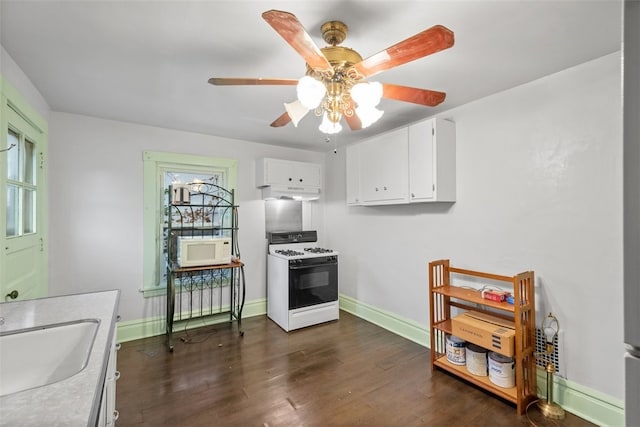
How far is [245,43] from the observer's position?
163cm

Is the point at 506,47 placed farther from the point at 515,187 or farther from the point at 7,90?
the point at 7,90

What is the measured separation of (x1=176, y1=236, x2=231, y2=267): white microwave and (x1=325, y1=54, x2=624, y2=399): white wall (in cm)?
211

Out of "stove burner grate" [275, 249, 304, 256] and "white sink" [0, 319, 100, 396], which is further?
"stove burner grate" [275, 249, 304, 256]

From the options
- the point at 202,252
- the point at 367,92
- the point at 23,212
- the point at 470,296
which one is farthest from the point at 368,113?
the point at 23,212

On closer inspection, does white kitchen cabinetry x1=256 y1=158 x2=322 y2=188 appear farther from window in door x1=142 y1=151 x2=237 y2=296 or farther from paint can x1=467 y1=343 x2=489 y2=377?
paint can x1=467 y1=343 x2=489 y2=377

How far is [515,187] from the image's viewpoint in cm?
224

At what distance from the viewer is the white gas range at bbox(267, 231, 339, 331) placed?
3309 mm

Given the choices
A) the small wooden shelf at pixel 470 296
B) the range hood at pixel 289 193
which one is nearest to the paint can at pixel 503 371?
the small wooden shelf at pixel 470 296

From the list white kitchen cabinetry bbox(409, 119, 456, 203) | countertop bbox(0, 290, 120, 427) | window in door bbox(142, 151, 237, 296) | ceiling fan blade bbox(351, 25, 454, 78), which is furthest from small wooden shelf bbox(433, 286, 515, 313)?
window in door bbox(142, 151, 237, 296)

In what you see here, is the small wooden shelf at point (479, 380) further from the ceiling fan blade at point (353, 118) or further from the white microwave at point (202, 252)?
the white microwave at point (202, 252)

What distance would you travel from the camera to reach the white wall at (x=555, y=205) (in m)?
1.80

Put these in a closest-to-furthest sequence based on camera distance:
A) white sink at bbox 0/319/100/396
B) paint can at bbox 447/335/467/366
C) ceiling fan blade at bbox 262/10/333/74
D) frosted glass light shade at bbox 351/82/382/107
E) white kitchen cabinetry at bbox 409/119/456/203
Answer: ceiling fan blade at bbox 262/10/333/74, white sink at bbox 0/319/100/396, frosted glass light shade at bbox 351/82/382/107, paint can at bbox 447/335/467/366, white kitchen cabinetry at bbox 409/119/456/203

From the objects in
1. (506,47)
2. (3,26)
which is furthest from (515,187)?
(3,26)

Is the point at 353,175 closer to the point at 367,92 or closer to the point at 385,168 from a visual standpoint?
the point at 385,168
